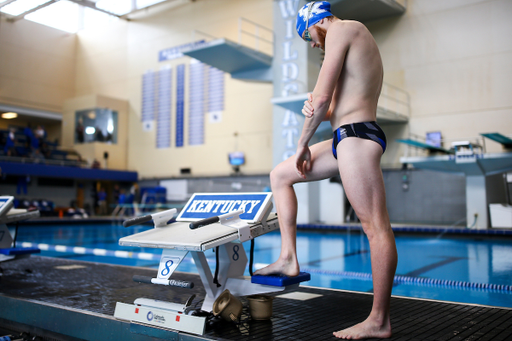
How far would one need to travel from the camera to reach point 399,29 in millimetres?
12711

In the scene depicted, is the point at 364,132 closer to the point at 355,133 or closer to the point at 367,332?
the point at 355,133

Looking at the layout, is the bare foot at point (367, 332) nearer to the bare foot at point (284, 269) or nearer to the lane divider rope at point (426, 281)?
the bare foot at point (284, 269)

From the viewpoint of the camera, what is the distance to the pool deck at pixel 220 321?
190cm

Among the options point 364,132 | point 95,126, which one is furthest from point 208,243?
point 95,126

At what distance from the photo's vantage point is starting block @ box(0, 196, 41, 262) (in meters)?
3.55

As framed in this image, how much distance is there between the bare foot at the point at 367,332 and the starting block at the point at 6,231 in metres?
3.00

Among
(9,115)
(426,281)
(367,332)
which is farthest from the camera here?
(9,115)

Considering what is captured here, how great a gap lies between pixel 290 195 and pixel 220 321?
74cm

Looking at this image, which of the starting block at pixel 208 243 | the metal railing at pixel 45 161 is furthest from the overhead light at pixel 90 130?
the starting block at pixel 208 243

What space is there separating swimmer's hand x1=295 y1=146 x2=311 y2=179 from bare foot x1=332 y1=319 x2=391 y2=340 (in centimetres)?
79

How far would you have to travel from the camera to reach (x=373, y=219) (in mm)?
1845

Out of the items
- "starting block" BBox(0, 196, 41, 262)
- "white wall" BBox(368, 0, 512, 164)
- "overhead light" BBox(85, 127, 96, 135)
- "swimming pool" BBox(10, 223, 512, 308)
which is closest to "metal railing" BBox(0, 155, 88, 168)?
"overhead light" BBox(85, 127, 96, 135)

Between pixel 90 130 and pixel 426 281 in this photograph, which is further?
pixel 90 130

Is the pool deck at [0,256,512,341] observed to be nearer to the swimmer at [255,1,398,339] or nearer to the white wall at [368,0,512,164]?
the swimmer at [255,1,398,339]
